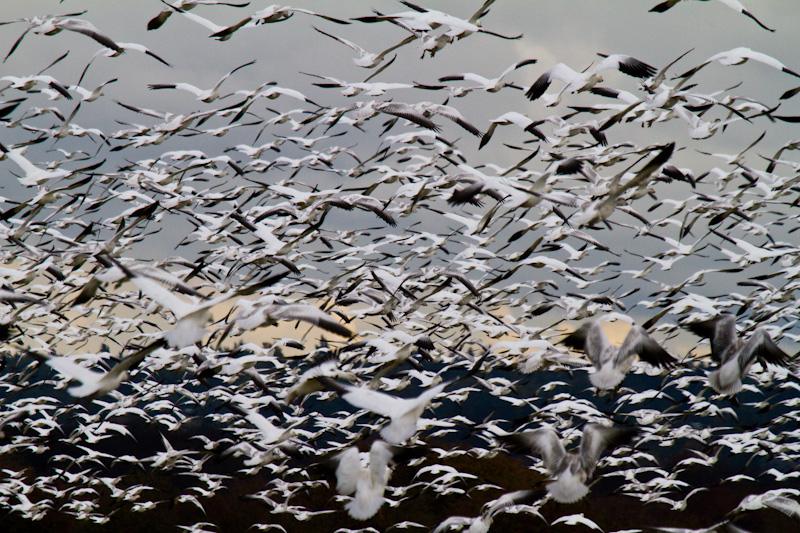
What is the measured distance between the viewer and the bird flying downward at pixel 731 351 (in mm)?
10758

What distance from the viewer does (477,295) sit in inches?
641

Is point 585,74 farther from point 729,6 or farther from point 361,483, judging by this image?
point 361,483

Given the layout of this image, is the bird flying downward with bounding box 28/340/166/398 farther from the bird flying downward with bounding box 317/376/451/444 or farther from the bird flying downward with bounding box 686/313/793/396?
the bird flying downward with bounding box 686/313/793/396

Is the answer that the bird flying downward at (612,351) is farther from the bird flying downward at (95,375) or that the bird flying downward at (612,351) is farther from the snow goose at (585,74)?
the bird flying downward at (95,375)

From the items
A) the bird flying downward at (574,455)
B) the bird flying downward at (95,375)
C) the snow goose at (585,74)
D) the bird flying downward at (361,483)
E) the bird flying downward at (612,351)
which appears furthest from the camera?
the snow goose at (585,74)

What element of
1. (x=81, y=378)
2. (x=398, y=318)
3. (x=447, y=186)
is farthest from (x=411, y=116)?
(x=81, y=378)

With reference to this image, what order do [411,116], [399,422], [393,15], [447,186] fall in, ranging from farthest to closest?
[447,186]
[411,116]
[393,15]
[399,422]

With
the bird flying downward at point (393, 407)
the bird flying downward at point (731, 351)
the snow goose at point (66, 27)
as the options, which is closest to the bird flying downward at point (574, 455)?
the bird flying downward at point (731, 351)

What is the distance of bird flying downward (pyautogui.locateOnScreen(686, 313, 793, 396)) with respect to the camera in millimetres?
10758

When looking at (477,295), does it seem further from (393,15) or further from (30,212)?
(30,212)

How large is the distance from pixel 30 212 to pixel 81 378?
683 centimetres

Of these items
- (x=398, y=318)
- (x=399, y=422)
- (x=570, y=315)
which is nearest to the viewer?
(x=399, y=422)

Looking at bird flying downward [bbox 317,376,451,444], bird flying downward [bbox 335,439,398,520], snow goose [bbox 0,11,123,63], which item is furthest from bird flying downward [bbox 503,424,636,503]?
snow goose [bbox 0,11,123,63]

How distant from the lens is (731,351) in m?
11.0
